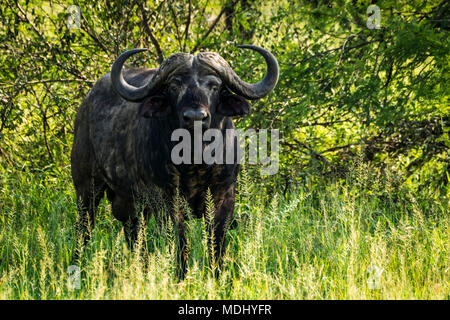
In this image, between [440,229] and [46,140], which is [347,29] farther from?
[46,140]

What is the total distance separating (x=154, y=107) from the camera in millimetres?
4578

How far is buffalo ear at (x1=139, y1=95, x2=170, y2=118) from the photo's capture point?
456cm

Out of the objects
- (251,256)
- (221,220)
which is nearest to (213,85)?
(221,220)

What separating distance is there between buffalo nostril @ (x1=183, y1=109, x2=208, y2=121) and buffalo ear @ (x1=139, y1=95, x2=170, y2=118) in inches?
21.7

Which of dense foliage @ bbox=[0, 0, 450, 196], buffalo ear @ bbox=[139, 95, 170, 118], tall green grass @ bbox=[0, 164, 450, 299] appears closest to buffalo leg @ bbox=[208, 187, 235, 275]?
tall green grass @ bbox=[0, 164, 450, 299]

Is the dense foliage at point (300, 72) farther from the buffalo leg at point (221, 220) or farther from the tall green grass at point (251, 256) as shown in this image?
the buffalo leg at point (221, 220)

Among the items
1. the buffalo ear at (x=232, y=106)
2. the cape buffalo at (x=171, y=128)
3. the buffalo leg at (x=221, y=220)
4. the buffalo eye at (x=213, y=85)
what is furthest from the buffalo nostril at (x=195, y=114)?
the buffalo leg at (x=221, y=220)

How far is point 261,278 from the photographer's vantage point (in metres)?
3.85

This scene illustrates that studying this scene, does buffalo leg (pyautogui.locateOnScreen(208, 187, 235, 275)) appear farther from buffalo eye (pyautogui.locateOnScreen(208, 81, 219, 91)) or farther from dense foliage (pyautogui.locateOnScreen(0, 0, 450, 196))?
dense foliage (pyautogui.locateOnScreen(0, 0, 450, 196))

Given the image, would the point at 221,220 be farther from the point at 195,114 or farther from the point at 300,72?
the point at 300,72

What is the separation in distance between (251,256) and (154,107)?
1.46 meters

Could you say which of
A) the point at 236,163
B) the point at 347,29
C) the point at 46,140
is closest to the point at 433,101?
the point at 347,29

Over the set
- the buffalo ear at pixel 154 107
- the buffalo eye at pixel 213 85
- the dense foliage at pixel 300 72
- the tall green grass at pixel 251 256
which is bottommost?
the tall green grass at pixel 251 256

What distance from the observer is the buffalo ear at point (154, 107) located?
4.56 metres
